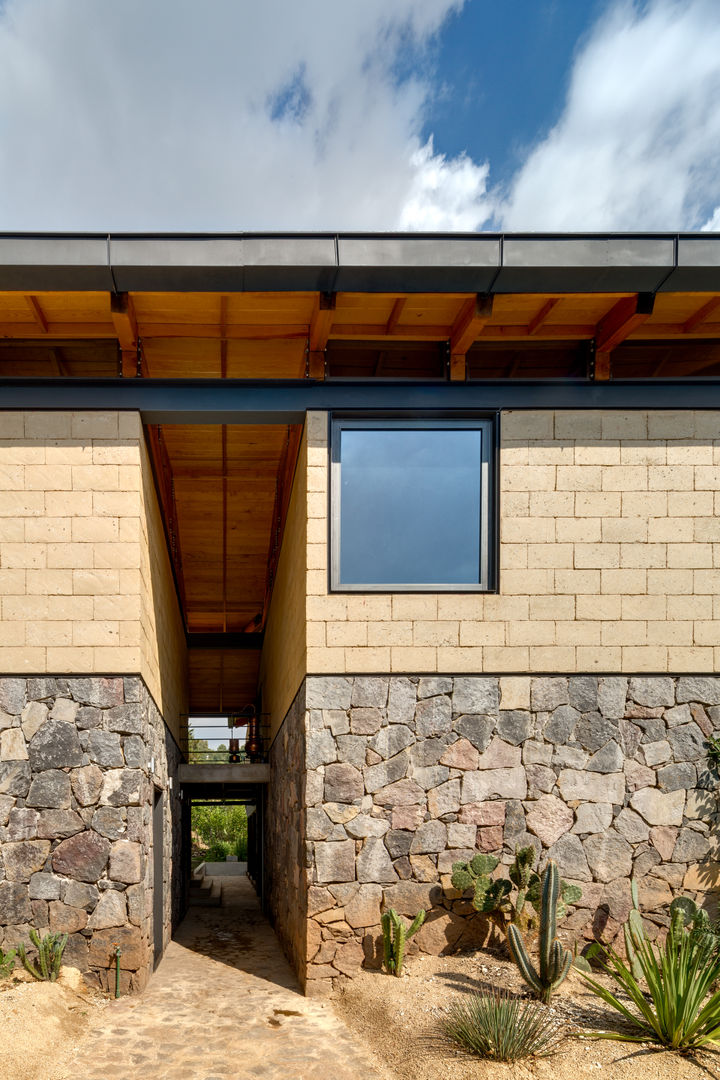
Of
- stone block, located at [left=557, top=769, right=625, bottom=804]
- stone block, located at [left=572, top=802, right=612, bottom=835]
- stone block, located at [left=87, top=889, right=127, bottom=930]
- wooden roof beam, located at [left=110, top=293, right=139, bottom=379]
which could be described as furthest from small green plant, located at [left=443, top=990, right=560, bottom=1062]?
wooden roof beam, located at [left=110, top=293, right=139, bottom=379]

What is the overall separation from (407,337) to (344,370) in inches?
37.4

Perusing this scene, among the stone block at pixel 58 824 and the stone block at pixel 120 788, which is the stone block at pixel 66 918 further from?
the stone block at pixel 120 788

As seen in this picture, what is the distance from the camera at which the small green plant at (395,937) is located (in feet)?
23.4

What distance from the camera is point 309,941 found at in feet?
24.3

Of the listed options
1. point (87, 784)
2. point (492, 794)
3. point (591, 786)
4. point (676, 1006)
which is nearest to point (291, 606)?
point (87, 784)

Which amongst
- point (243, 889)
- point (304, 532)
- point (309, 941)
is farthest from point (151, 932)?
point (243, 889)

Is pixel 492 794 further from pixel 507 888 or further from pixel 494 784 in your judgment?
pixel 507 888

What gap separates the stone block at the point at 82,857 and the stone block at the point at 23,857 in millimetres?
125

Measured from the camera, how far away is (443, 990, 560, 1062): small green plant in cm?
553

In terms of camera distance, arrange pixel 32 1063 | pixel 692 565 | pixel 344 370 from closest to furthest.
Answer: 1. pixel 32 1063
2. pixel 692 565
3. pixel 344 370

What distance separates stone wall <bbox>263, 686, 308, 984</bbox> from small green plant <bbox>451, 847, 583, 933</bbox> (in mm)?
1536

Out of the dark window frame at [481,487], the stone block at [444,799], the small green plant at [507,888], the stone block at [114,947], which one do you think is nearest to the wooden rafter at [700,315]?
the dark window frame at [481,487]

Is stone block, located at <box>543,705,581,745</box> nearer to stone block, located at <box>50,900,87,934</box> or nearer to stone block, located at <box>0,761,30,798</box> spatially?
stone block, located at <box>50,900,87,934</box>

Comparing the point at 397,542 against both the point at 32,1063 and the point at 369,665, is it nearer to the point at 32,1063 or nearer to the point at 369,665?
the point at 369,665
